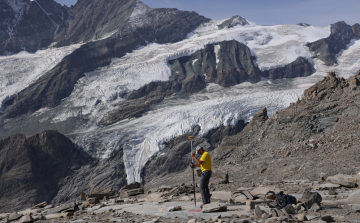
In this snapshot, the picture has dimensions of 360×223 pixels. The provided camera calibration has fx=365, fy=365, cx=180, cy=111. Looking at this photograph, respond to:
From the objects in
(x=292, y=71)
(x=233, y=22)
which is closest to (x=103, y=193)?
(x=292, y=71)

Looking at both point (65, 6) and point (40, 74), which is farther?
point (65, 6)

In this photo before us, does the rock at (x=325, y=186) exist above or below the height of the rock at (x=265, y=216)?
below

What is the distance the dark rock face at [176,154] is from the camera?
4866 centimetres

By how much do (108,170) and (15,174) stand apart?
14.4 m

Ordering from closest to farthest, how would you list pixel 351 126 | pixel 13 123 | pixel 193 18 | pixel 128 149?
pixel 351 126 < pixel 128 149 < pixel 13 123 < pixel 193 18

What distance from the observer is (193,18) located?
12475 centimetres

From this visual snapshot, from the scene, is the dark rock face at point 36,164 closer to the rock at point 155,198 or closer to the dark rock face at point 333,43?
the rock at point 155,198

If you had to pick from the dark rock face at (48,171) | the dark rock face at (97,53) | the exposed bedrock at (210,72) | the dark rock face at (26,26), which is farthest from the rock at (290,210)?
the dark rock face at (26,26)

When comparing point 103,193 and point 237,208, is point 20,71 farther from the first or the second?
point 237,208

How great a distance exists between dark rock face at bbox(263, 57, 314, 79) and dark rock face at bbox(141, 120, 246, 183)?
3955 cm

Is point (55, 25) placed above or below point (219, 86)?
above

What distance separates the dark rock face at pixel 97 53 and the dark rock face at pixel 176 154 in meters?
45.6

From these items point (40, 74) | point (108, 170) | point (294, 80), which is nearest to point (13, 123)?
point (40, 74)

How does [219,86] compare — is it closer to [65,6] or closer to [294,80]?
[294,80]
